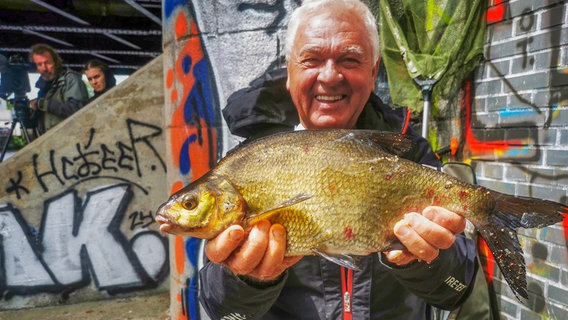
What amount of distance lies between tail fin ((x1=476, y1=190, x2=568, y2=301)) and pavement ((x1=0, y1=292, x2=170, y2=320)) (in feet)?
13.1

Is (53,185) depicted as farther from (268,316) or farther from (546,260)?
(546,260)

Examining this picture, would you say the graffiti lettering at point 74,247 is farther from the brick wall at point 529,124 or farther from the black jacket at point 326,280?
the brick wall at point 529,124

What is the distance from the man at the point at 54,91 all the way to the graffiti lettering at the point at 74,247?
5.61 ft

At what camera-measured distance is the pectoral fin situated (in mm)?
1467

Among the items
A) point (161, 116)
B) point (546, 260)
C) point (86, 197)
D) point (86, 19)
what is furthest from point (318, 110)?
point (86, 19)

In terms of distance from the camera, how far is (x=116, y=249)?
504cm

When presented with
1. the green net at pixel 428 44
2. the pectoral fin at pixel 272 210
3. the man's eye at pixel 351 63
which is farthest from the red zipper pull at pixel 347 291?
the green net at pixel 428 44

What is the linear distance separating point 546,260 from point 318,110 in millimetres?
2051

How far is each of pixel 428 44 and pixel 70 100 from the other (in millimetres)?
5046

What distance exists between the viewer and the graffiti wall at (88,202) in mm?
4863

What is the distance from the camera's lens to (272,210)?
1.47m

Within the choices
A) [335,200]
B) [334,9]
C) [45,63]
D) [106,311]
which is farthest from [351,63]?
[45,63]

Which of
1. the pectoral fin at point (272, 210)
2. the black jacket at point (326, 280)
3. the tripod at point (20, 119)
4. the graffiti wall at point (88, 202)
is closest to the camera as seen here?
the pectoral fin at point (272, 210)

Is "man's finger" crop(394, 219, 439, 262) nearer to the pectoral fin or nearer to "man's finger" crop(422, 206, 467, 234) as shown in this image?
"man's finger" crop(422, 206, 467, 234)
